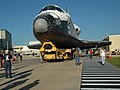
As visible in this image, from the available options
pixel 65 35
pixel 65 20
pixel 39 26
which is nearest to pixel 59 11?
pixel 65 20

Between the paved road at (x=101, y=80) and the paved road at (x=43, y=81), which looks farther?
the paved road at (x=101, y=80)

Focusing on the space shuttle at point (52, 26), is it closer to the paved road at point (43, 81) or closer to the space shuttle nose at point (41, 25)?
the space shuttle nose at point (41, 25)

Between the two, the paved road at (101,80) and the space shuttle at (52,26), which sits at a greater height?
the space shuttle at (52,26)

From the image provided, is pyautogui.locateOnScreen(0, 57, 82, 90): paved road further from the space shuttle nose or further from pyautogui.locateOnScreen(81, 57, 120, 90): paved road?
the space shuttle nose

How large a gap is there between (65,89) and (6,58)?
5.81 m

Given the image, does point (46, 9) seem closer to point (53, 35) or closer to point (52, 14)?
point (52, 14)

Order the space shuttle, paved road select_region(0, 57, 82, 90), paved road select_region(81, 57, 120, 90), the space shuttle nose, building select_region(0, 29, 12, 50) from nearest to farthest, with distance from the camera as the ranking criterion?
paved road select_region(0, 57, 82, 90) → paved road select_region(81, 57, 120, 90) → the space shuttle nose → the space shuttle → building select_region(0, 29, 12, 50)

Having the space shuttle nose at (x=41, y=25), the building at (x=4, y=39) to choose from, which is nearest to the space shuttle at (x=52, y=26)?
the space shuttle nose at (x=41, y=25)

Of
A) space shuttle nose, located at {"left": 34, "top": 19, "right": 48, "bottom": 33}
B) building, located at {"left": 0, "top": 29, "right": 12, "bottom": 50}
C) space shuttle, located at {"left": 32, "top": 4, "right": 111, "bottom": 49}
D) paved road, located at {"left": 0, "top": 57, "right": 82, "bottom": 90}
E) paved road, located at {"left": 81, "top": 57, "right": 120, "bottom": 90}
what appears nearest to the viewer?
paved road, located at {"left": 0, "top": 57, "right": 82, "bottom": 90}

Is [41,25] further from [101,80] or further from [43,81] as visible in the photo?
[101,80]

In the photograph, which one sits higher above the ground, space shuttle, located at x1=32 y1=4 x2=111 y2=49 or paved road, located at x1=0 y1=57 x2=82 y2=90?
space shuttle, located at x1=32 y1=4 x2=111 y2=49

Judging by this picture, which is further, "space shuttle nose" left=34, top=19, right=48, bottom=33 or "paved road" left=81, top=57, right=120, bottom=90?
"space shuttle nose" left=34, top=19, right=48, bottom=33

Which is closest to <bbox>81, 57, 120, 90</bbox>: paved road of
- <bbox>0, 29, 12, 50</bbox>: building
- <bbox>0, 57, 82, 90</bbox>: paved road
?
<bbox>0, 57, 82, 90</bbox>: paved road

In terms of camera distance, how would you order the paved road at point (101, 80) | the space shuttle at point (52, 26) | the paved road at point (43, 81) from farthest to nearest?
1. the space shuttle at point (52, 26)
2. the paved road at point (101, 80)
3. the paved road at point (43, 81)
